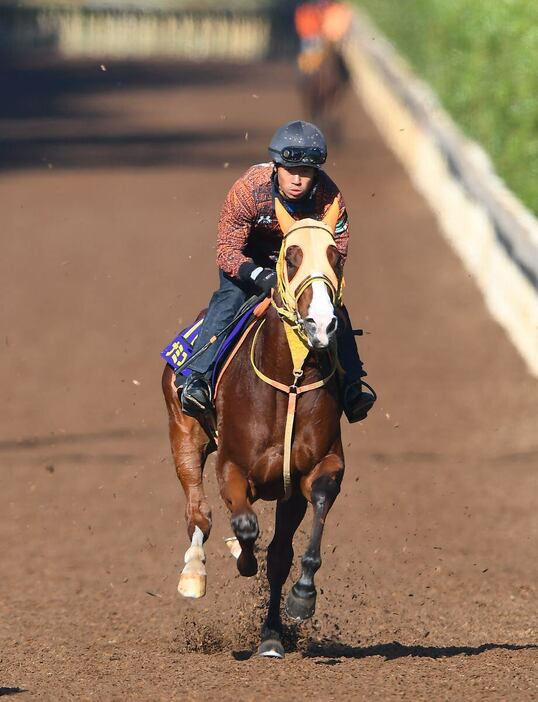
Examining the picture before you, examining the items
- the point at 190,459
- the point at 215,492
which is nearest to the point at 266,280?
the point at 190,459

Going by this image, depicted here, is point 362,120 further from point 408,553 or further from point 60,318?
point 408,553

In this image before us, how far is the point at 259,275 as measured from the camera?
769 cm

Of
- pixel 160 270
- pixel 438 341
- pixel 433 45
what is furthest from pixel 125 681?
pixel 433 45

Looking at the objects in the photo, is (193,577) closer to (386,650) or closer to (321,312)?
(386,650)

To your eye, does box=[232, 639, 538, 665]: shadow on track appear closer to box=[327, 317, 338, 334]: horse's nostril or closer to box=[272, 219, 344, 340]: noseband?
box=[272, 219, 344, 340]: noseband

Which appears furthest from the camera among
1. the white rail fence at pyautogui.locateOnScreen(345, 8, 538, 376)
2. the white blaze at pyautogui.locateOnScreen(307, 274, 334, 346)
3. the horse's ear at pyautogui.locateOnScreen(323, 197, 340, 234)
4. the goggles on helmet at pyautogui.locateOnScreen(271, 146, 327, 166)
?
the white rail fence at pyautogui.locateOnScreen(345, 8, 538, 376)

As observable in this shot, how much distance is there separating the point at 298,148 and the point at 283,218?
0.37m

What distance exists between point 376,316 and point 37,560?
7821 mm

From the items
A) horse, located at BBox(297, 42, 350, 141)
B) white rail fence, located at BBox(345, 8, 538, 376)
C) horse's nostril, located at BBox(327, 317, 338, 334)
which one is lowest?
horse's nostril, located at BBox(327, 317, 338, 334)

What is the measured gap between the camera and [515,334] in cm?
1662

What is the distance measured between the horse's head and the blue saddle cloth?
733 mm

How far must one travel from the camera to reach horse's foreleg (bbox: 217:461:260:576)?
7598 millimetres

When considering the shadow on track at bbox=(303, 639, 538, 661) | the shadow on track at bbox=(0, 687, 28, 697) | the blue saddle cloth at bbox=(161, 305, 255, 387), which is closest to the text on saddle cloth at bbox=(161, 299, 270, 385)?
the blue saddle cloth at bbox=(161, 305, 255, 387)

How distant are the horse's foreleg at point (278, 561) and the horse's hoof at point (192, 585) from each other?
482 millimetres
